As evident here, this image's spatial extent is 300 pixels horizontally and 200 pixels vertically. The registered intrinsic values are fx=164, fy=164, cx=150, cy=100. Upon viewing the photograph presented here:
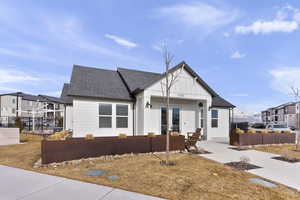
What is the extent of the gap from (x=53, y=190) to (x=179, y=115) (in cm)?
1022

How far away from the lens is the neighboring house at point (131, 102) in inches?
404

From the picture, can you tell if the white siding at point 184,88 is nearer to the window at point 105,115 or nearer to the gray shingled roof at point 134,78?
the gray shingled roof at point 134,78

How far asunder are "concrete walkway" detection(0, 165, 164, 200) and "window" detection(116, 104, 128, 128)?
6.38m

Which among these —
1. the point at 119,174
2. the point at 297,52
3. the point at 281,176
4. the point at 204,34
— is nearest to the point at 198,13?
the point at 204,34

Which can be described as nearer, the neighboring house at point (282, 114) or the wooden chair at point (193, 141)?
the wooden chair at point (193, 141)

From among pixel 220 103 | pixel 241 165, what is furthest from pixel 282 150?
pixel 220 103

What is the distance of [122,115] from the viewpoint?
11.3 metres

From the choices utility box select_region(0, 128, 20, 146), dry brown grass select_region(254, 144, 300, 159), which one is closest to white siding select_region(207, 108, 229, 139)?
dry brown grass select_region(254, 144, 300, 159)

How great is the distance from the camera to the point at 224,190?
4.11 m

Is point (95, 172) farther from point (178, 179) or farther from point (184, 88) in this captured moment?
point (184, 88)

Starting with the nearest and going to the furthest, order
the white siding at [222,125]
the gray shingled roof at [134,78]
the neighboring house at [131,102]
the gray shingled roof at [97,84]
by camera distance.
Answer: the neighboring house at [131,102]
the gray shingled roof at [97,84]
the gray shingled roof at [134,78]
the white siding at [222,125]

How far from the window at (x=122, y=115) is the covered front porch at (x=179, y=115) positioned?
1.77 meters

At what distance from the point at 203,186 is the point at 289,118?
197ft

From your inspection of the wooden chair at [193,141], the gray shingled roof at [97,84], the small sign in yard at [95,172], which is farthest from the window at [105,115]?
the small sign in yard at [95,172]
